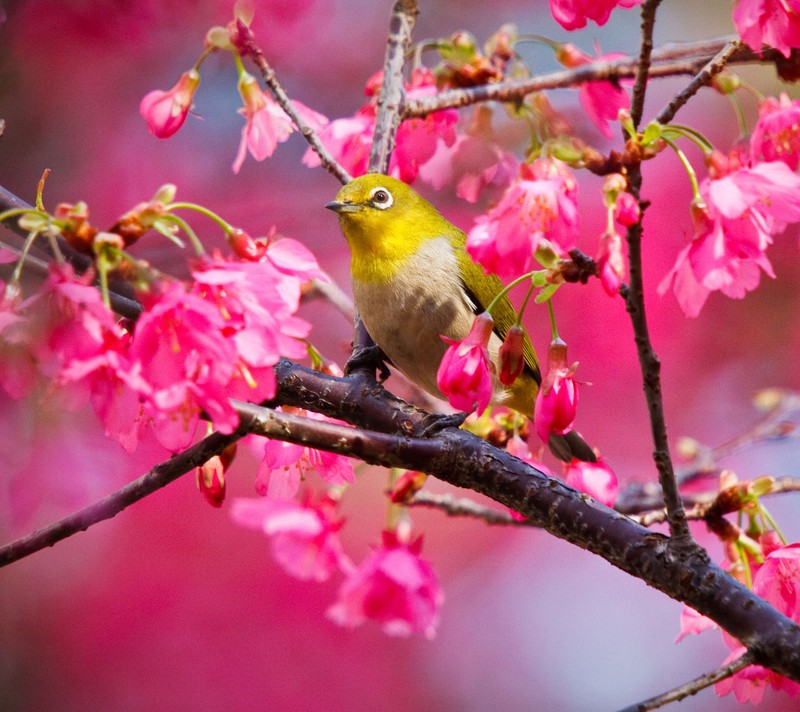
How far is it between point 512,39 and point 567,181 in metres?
1.07

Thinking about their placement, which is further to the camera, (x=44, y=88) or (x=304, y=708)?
(x=304, y=708)

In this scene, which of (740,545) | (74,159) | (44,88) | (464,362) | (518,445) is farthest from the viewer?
(74,159)

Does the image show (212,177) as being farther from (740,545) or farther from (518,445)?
(740,545)

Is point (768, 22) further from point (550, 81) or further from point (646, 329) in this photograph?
point (550, 81)

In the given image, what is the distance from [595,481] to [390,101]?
1036 mm

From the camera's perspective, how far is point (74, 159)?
3.38 m

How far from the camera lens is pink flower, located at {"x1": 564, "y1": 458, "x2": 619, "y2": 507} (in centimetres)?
178

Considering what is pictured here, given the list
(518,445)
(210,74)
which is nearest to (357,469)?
(518,445)

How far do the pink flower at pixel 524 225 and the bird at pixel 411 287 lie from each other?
811mm

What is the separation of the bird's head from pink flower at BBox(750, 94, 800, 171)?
93 centimetres

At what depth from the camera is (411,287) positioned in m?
2.37

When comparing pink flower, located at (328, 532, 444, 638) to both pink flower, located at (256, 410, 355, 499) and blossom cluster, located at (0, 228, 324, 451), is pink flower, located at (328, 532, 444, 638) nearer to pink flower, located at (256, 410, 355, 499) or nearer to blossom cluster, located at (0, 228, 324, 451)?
pink flower, located at (256, 410, 355, 499)

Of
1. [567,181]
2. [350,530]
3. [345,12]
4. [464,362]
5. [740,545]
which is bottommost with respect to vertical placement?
[740,545]

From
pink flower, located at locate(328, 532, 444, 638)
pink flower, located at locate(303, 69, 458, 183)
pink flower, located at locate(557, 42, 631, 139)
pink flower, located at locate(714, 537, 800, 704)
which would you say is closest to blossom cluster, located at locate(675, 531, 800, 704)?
pink flower, located at locate(714, 537, 800, 704)
